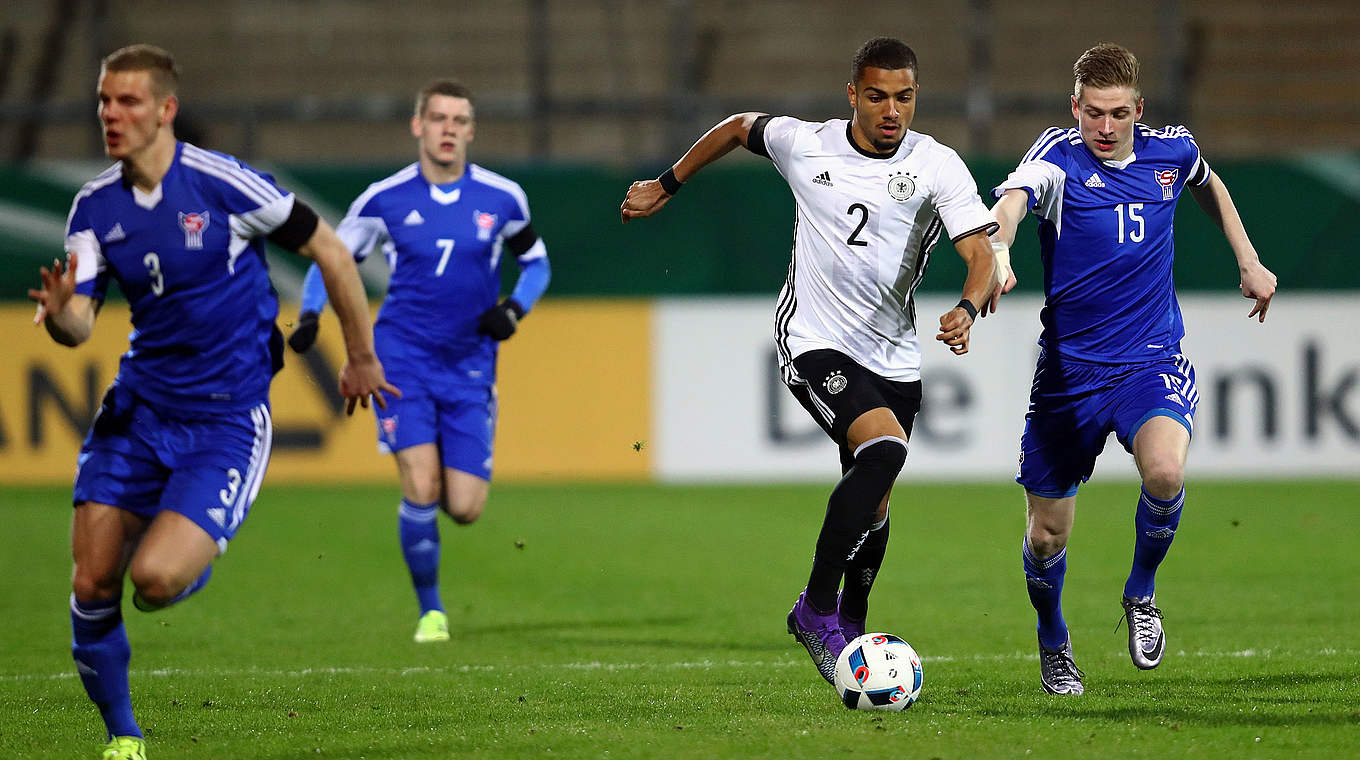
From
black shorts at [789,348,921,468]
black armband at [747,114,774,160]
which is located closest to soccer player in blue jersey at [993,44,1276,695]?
black shorts at [789,348,921,468]

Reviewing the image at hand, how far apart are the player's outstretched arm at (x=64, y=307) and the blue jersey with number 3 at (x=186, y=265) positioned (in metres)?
0.05

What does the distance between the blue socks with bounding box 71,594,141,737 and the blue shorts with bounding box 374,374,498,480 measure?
311 centimetres

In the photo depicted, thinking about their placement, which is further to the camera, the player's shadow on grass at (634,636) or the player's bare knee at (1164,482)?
the player's shadow on grass at (634,636)

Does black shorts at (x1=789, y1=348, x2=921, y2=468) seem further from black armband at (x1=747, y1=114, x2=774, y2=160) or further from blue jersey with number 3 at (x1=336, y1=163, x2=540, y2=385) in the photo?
blue jersey with number 3 at (x1=336, y1=163, x2=540, y2=385)

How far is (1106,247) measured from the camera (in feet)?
20.6

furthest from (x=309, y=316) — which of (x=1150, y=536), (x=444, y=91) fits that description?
(x=1150, y=536)

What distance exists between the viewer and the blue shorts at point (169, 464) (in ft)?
17.1

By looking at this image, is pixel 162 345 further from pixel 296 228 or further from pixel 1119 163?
pixel 1119 163

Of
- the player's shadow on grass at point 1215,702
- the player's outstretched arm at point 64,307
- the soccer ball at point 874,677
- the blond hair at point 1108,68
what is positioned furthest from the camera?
the blond hair at point 1108,68

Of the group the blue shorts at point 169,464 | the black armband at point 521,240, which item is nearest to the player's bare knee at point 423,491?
the black armband at point 521,240

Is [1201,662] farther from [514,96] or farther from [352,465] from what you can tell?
[514,96]

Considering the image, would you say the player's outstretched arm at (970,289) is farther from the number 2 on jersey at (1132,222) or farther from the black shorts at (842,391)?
the number 2 on jersey at (1132,222)

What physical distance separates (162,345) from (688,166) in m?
2.06

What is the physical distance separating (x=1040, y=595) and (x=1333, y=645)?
5.70ft
